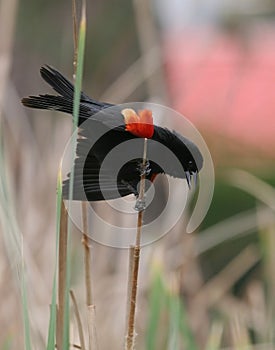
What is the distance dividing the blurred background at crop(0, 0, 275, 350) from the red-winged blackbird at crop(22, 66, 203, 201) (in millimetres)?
97

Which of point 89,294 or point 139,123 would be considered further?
point 89,294

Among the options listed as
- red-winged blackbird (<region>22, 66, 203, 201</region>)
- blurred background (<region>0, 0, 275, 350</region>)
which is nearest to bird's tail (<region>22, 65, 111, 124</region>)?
red-winged blackbird (<region>22, 66, 203, 201</region>)

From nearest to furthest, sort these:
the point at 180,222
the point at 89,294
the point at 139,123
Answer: the point at 139,123, the point at 89,294, the point at 180,222

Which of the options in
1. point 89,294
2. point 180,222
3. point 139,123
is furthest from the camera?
point 180,222

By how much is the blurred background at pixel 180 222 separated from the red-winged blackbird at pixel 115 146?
10cm

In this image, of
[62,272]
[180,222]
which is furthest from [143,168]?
[180,222]

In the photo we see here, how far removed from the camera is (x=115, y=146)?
33 centimetres

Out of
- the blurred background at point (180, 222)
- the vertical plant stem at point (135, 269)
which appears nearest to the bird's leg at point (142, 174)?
the vertical plant stem at point (135, 269)

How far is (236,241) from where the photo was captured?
1.62 metres

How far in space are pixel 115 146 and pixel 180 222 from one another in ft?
2.29

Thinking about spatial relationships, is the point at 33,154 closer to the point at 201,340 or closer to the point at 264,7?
the point at 201,340

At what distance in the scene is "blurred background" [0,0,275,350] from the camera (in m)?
0.80

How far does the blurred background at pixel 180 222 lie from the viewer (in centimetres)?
80

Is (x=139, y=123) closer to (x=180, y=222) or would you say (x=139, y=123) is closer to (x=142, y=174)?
(x=142, y=174)
